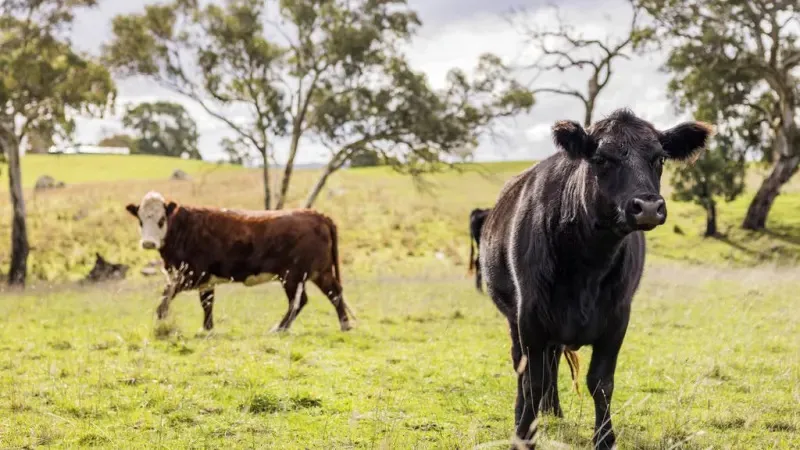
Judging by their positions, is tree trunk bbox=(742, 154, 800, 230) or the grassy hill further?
tree trunk bbox=(742, 154, 800, 230)

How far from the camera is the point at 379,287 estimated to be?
59.7 feet

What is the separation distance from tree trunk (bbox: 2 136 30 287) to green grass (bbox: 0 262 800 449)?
10455 millimetres

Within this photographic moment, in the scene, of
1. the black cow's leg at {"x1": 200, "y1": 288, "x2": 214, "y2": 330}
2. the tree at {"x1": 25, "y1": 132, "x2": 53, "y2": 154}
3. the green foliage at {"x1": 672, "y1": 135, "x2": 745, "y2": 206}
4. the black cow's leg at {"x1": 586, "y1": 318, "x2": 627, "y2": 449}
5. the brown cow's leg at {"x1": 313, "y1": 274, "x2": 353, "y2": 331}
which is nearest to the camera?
the black cow's leg at {"x1": 586, "y1": 318, "x2": 627, "y2": 449}

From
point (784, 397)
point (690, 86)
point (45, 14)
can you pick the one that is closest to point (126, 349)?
point (784, 397)

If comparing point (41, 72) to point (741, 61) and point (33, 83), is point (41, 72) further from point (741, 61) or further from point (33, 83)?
point (741, 61)

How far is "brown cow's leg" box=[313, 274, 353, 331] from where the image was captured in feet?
35.0

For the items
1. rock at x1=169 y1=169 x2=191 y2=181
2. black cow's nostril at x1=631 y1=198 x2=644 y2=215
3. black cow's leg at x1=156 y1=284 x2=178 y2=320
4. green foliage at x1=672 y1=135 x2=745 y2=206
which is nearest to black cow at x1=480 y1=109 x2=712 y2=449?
black cow's nostril at x1=631 y1=198 x2=644 y2=215

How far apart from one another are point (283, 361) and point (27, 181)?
6211cm

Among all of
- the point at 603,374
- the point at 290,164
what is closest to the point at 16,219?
the point at 290,164

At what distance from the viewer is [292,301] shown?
34.7 feet

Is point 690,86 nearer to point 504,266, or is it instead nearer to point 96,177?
point 504,266

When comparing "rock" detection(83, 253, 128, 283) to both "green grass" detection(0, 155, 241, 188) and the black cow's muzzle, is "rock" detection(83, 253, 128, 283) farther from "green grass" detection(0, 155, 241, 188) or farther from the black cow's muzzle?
"green grass" detection(0, 155, 241, 188)

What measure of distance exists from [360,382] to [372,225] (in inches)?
1182

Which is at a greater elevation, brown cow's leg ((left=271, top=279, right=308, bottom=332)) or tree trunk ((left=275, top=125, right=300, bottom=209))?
tree trunk ((left=275, top=125, right=300, bottom=209))
